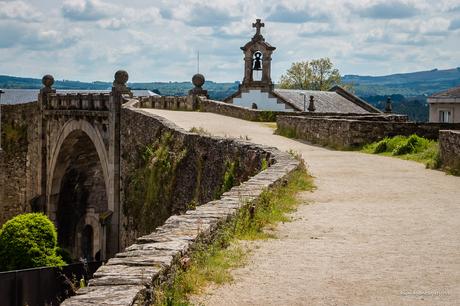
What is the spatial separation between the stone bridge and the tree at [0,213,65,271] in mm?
6125

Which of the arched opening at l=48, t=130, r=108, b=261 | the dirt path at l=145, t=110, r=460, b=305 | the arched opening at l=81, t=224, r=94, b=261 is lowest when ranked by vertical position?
the arched opening at l=81, t=224, r=94, b=261

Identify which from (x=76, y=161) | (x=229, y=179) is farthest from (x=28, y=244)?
(x=76, y=161)

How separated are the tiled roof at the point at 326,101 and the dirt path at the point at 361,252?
29579mm

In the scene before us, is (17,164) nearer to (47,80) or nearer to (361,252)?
(47,80)

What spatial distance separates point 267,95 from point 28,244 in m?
23.7

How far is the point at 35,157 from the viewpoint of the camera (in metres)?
34.9

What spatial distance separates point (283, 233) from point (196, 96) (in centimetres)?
2656

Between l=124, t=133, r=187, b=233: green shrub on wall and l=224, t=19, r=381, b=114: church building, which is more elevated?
l=224, t=19, r=381, b=114: church building

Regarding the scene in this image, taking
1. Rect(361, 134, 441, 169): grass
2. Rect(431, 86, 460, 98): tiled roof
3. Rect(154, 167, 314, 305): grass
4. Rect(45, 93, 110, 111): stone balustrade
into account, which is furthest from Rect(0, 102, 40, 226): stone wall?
Rect(154, 167, 314, 305): grass

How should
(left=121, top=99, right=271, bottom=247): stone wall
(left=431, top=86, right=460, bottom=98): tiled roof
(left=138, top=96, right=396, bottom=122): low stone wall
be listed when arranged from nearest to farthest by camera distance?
(left=121, top=99, right=271, bottom=247): stone wall < (left=138, top=96, right=396, bottom=122): low stone wall < (left=431, top=86, right=460, bottom=98): tiled roof

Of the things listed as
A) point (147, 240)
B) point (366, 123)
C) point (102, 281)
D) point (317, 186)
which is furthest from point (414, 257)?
point (366, 123)

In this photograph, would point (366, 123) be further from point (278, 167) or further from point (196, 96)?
point (196, 96)

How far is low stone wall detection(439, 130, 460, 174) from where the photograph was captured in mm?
13852

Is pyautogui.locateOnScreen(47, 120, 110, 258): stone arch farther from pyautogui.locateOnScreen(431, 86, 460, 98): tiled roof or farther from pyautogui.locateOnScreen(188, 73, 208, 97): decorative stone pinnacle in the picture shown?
pyautogui.locateOnScreen(431, 86, 460, 98): tiled roof
